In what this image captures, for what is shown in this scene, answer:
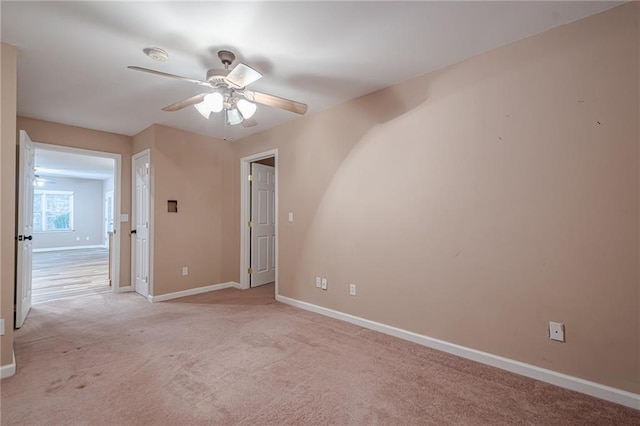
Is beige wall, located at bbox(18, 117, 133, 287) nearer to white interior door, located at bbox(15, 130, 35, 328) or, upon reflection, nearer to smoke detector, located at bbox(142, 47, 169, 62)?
white interior door, located at bbox(15, 130, 35, 328)

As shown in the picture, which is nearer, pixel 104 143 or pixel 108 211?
pixel 104 143

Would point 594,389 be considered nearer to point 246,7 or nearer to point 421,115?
point 421,115

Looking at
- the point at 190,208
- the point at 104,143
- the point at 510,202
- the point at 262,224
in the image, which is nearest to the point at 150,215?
the point at 190,208

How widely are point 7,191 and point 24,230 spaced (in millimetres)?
1467

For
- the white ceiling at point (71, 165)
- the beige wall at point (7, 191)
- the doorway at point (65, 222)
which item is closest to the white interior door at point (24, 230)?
the doorway at point (65, 222)

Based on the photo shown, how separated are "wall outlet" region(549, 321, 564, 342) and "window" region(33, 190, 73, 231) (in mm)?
12981

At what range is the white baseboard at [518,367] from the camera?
185cm

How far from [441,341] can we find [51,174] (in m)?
12.0

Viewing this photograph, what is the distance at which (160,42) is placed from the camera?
2203 millimetres

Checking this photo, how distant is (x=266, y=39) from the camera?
7.16 feet

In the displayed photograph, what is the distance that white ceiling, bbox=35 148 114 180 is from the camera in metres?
6.54

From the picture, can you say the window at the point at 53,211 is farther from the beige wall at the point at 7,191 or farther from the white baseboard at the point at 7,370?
the white baseboard at the point at 7,370

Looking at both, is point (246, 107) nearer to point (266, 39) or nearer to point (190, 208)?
point (266, 39)

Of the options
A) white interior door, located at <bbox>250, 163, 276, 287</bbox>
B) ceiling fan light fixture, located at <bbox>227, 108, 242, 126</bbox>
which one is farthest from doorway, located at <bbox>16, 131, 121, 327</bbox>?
ceiling fan light fixture, located at <bbox>227, 108, 242, 126</bbox>
